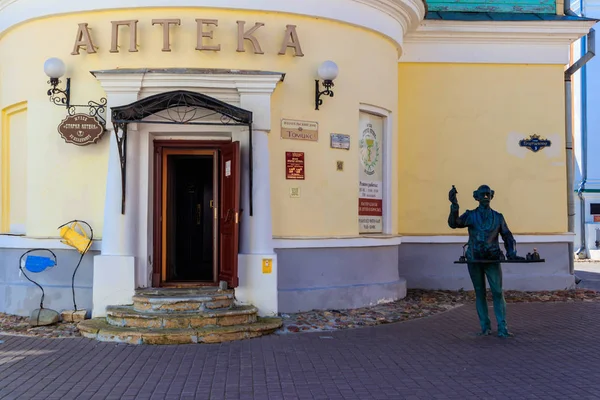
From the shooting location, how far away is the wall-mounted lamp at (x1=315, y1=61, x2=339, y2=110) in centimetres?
1074

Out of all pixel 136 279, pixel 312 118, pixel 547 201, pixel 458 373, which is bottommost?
pixel 458 373

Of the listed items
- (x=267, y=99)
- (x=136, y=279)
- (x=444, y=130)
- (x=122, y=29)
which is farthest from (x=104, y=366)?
(x=444, y=130)

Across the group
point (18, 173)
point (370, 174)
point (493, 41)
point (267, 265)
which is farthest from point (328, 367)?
point (493, 41)

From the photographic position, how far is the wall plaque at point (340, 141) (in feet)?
36.8

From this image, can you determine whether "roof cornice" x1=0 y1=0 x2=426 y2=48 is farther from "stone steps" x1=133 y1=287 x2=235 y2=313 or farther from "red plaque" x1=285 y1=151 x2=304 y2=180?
"stone steps" x1=133 y1=287 x2=235 y2=313

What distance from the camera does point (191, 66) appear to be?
1052 centimetres

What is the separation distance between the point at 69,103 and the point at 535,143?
9197 millimetres

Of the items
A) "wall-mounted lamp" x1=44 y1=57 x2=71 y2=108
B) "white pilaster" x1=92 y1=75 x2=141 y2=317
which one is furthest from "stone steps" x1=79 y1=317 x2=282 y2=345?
"wall-mounted lamp" x1=44 y1=57 x2=71 y2=108

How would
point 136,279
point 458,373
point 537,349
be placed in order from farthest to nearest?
point 136,279 < point 537,349 < point 458,373

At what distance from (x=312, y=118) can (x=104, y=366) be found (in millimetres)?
5287

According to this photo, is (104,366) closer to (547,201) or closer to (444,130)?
(444,130)

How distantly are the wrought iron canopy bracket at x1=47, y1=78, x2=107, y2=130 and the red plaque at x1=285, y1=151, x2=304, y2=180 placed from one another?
2.93 meters

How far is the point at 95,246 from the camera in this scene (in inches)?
417

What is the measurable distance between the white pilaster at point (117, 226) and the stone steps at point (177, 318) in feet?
1.50
